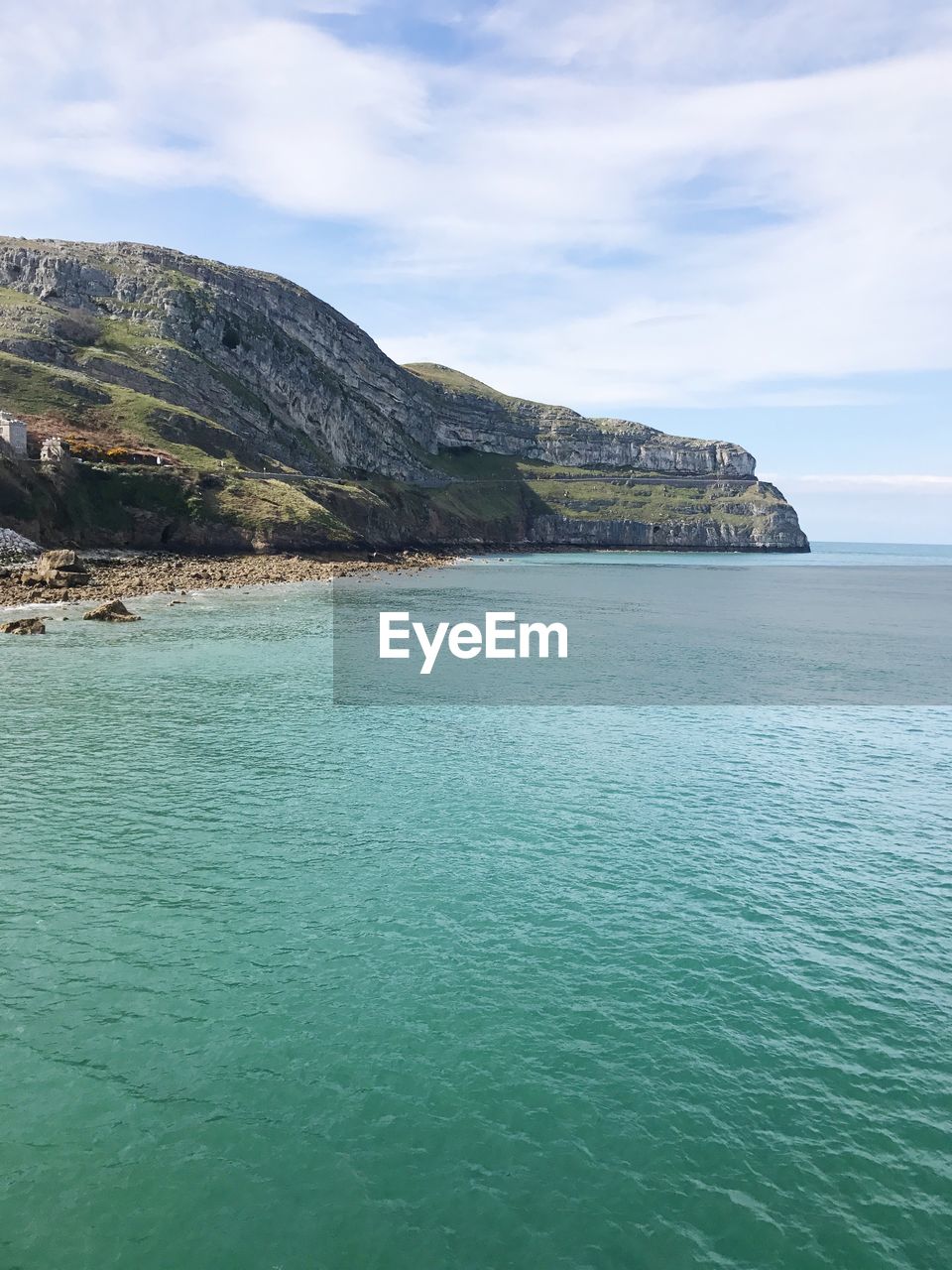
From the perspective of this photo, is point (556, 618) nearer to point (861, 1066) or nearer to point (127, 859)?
point (127, 859)

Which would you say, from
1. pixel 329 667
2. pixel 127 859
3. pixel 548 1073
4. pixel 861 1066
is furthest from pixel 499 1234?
pixel 329 667

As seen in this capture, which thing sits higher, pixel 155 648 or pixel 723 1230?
pixel 155 648

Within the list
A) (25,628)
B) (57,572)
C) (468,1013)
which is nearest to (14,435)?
(57,572)

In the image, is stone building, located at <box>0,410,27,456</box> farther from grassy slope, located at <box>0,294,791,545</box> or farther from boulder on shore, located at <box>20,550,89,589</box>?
boulder on shore, located at <box>20,550,89,589</box>

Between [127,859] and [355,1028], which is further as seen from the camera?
[127,859]

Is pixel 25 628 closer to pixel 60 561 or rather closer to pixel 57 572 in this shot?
pixel 57 572

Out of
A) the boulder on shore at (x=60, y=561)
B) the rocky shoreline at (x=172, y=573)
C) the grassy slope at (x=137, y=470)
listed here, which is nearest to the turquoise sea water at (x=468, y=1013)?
the rocky shoreline at (x=172, y=573)

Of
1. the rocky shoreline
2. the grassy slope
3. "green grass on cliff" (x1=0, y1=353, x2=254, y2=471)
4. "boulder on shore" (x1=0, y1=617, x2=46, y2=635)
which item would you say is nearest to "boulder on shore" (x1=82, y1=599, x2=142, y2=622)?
"boulder on shore" (x1=0, y1=617, x2=46, y2=635)
